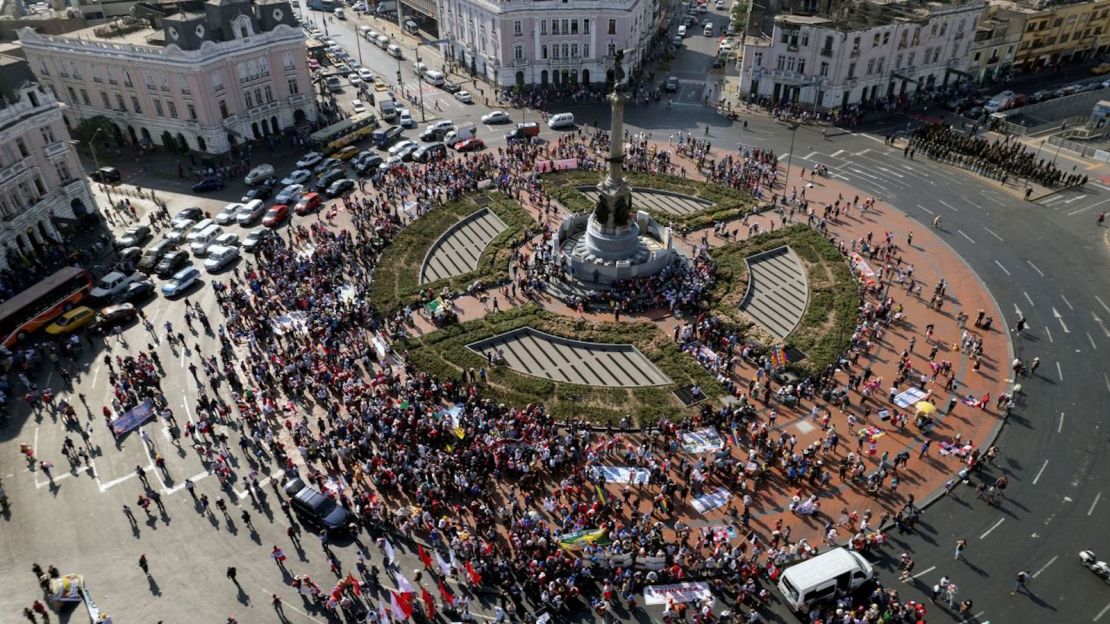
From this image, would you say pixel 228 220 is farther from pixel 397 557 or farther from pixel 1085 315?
pixel 1085 315

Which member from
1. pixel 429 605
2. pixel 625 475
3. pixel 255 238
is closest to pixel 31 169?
pixel 255 238

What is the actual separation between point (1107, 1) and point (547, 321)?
120633 millimetres

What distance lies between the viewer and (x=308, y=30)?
153 metres

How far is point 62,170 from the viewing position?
79.6 meters

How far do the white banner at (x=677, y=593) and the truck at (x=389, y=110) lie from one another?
83739mm

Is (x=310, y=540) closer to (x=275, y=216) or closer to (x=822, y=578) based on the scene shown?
(x=822, y=578)

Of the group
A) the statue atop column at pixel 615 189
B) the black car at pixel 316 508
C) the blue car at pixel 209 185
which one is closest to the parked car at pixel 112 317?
the blue car at pixel 209 185

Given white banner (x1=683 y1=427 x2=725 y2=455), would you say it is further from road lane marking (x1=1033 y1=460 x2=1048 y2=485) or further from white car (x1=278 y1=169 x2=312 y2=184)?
white car (x1=278 y1=169 x2=312 y2=184)

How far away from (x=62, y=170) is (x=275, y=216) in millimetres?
23039

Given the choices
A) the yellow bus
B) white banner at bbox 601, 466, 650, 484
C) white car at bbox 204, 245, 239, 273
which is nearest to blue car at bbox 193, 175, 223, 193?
the yellow bus

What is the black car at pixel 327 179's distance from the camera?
87.5m

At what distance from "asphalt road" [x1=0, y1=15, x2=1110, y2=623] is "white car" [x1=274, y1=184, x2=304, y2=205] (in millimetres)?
15737

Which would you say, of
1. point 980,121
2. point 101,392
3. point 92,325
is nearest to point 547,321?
point 101,392

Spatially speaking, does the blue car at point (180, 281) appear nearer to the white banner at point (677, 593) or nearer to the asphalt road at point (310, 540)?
the asphalt road at point (310, 540)
